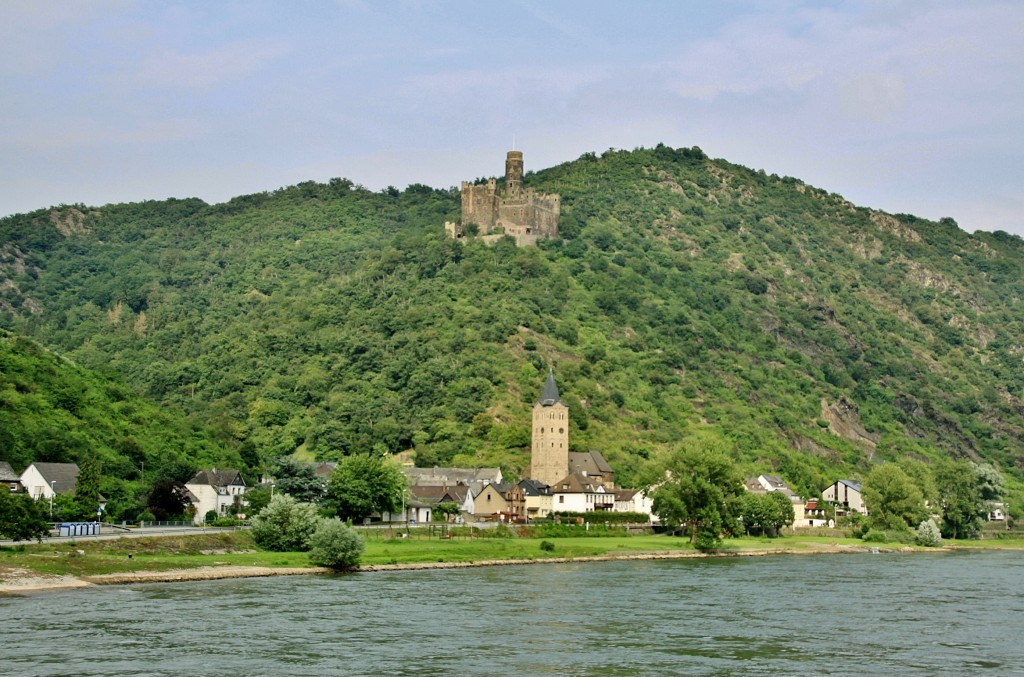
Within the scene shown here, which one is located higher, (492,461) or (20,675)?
(492,461)

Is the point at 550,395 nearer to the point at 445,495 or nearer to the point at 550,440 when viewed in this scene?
the point at 550,440

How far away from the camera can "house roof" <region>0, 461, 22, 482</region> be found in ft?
293

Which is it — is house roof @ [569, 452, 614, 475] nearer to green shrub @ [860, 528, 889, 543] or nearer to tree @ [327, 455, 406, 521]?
green shrub @ [860, 528, 889, 543]

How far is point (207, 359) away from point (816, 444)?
81507 mm

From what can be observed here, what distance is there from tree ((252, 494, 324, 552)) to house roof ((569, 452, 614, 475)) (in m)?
52.9

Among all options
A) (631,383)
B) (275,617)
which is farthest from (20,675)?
(631,383)

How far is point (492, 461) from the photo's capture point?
136 meters

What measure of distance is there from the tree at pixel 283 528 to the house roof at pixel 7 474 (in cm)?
1867

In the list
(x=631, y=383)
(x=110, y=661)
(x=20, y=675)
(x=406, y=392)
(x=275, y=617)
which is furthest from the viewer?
(x=631, y=383)

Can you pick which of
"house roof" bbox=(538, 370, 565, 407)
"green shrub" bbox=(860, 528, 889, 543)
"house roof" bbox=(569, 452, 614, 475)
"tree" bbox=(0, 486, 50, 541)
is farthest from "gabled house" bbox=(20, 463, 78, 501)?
"green shrub" bbox=(860, 528, 889, 543)

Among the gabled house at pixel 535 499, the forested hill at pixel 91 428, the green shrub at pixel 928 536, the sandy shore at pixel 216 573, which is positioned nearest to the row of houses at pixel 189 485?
the forested hill at pixel 91 428

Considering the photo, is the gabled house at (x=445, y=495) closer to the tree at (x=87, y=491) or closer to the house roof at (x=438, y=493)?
the house roof at (x=438, y=493)

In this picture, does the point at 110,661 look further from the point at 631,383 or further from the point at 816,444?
the point at 816,444

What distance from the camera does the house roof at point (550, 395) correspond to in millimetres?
135500
